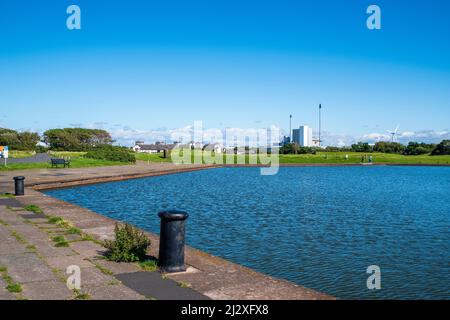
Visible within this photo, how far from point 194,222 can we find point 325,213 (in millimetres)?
5919

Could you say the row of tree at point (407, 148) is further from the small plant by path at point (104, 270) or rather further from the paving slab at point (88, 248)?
the small plant by path at point (104, 270)

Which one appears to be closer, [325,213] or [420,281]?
[420,281]

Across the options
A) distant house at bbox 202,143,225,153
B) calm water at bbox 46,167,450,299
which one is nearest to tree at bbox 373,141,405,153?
distant house at bbox 202,143,225,153

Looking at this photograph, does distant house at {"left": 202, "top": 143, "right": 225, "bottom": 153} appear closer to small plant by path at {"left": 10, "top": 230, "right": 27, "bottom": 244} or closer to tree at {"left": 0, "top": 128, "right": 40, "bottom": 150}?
tree at {"left": 0, "top": 128, "right": 40, "bottom": 150}

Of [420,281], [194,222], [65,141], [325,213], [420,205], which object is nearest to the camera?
[420,281]

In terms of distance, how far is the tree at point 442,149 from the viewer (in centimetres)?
8931

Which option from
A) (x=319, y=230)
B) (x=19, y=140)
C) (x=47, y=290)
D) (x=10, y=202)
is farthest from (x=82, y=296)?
(x=19, y=140)

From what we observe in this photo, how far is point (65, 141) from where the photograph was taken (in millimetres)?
92625

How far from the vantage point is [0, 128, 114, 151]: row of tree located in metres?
75.7

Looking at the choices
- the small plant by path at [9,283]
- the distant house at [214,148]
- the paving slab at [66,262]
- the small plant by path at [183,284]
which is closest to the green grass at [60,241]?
the paving slab at [66,262]

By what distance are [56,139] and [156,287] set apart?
98.1 meters

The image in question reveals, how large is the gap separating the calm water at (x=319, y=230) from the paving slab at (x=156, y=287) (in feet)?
10.2

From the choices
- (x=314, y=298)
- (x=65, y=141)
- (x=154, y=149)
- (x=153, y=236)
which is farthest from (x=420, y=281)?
(x=154, y=149)

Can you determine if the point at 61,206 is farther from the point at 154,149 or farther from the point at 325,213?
the point at 154,149
